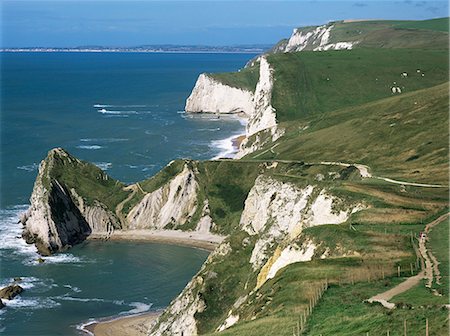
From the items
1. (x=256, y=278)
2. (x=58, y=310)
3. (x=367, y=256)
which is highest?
(x=367, y=256)

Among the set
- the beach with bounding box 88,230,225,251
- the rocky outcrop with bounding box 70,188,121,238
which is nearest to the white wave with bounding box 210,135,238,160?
the rocky outcrop with bounding box 70,188,121,238

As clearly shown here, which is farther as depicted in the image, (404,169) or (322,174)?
(322,174)

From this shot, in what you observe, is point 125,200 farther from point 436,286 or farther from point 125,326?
point 436,286

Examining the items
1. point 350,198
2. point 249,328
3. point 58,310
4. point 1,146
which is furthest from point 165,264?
point 1,146

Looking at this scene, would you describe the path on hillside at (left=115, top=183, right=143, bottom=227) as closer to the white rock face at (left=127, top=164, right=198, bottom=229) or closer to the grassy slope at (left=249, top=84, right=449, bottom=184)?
the white rock face at (left=127, top=164, right=198, bottom=229)

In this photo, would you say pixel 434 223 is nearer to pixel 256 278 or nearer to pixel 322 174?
pixel 256 278

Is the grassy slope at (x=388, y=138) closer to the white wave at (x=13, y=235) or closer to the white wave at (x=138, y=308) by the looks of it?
the white wave at (x=138, y=308)
